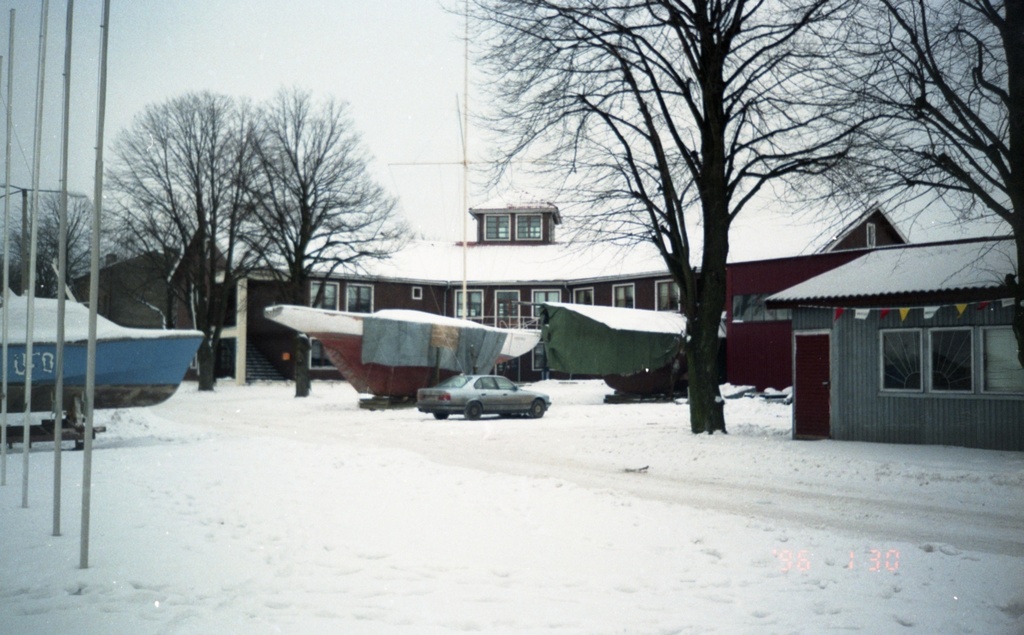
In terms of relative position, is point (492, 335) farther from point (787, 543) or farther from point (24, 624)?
point (24, 624)

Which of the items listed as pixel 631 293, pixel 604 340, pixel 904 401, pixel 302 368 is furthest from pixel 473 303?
pixel 904 401

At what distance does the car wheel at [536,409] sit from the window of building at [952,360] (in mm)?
11532

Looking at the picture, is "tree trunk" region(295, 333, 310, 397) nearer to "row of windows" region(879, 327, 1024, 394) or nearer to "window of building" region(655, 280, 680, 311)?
"window of building" region(655, 280, 680, 311)

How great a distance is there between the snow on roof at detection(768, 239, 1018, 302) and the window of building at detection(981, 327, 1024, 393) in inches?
36.2

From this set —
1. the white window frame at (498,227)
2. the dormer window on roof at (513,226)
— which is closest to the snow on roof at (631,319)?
the dormer window on roof at (513,226)

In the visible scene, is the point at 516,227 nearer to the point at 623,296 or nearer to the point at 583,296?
the point at 583,296

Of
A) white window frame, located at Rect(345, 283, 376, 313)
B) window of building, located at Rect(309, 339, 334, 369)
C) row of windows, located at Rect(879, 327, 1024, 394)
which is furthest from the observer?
white window frame, located at Rect(345, 283, 376, 313)

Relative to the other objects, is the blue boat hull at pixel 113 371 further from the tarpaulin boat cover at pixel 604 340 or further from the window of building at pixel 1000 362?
the tarpaulin boat cover at pixel 604 340

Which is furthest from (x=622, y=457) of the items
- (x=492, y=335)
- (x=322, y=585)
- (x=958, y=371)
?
(x=492, y=335)

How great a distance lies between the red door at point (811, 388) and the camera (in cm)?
1717

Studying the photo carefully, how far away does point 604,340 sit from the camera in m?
30.8

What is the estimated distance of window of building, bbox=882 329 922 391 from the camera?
15875 mm

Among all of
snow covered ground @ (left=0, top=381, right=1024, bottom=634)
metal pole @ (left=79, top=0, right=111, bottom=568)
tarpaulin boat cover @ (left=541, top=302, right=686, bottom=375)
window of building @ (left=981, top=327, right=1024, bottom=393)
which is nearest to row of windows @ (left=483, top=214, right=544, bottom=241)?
tarpaulin boat cover @ (left=541, top=302, right=686, bottom=375)

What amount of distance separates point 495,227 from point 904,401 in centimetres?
3887
